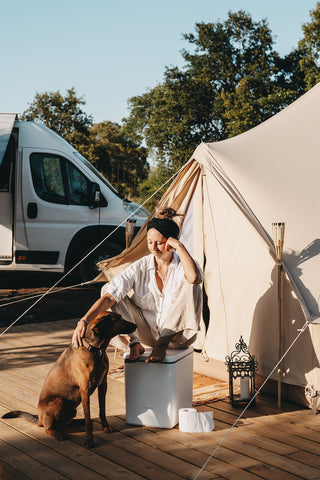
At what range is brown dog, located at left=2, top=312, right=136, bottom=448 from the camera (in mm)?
3209

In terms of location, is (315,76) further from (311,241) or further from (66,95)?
(311,241)

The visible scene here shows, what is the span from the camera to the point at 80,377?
3.23 metres

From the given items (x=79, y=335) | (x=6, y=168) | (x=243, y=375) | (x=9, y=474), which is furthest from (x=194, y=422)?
(x=6, y=168)

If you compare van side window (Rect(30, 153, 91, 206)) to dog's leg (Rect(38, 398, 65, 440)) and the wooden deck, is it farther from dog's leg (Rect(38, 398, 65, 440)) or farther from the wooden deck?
dog's leg (Rect(38, 398, 65, 440))

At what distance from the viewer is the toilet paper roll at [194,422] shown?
11.2 feet

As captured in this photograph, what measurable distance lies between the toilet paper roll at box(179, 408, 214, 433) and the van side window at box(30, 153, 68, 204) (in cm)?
529

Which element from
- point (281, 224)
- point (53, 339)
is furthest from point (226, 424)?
point (53, 339)

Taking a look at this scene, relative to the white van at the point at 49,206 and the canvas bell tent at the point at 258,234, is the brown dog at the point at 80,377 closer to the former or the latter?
the canvas bell tent at the point at 258,234

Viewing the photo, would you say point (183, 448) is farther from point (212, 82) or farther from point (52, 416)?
point (212, 82)

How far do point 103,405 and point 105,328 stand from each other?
1.57 ft

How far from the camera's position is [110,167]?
2961cm

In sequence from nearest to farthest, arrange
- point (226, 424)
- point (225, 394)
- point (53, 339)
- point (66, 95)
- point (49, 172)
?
point (226, 424), point (225, 394), point (53, 339), point (49, 172), point (66, 95)

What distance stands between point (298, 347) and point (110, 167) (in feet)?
86.4

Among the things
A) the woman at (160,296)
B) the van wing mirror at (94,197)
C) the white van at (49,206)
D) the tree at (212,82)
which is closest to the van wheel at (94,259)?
the white van at (49,206)
